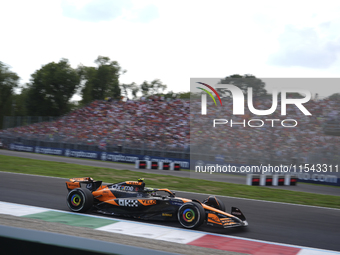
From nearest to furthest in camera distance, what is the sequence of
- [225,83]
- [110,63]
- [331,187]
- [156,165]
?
1. [331,187]
2. [156,165]
3. [225,83]
4. [110,63]

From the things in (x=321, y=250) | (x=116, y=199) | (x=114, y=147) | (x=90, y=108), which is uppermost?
(x=90, y=108)

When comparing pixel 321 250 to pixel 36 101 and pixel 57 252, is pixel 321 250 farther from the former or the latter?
pixel 36 101

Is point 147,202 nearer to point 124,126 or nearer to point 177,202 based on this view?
point 177,202

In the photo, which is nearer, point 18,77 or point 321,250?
point 321,250

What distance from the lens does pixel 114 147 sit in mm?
22078

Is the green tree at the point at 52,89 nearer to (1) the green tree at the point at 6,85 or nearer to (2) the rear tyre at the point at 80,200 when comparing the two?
(1) the green tree at the point at 6,85

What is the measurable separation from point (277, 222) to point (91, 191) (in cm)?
369

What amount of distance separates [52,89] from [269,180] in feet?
106

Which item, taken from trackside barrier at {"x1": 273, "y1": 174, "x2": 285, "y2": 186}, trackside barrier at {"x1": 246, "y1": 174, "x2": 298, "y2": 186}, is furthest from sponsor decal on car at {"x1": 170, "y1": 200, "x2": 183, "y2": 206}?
trackside barrier at {"x1": 273, "y1": 174, "x2": 285, "y2": 186}

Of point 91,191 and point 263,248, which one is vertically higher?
point 91,191

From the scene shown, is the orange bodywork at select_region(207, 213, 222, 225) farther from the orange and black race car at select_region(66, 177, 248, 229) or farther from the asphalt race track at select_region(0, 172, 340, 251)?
the asphalt race track at select_region(0, 172, 340, 251)

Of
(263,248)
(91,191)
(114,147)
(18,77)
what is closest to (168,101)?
(114,147)

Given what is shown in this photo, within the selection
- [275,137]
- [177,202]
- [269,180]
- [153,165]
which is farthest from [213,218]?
[275,137]

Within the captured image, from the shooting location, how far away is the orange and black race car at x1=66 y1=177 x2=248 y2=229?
5.61m
